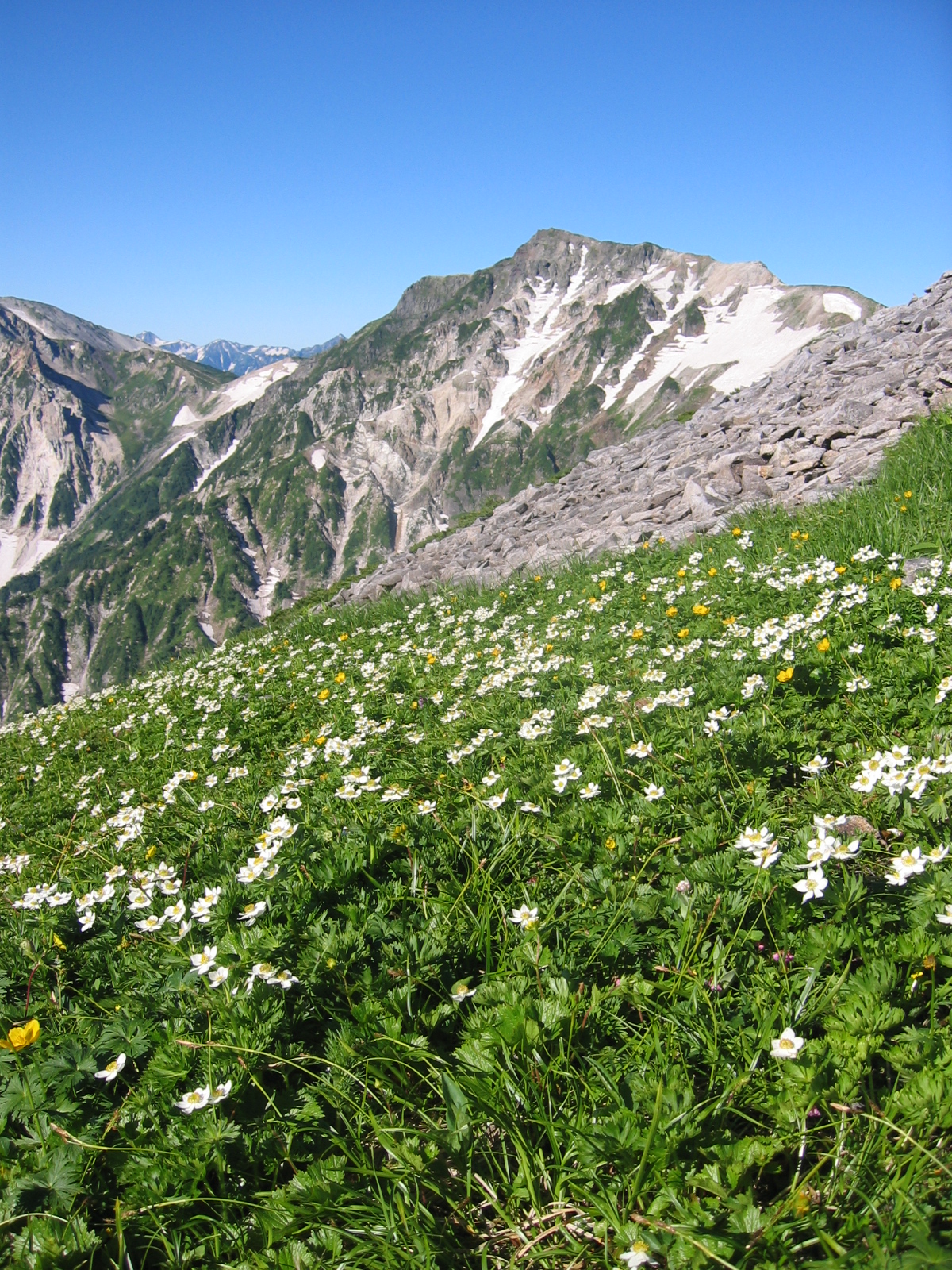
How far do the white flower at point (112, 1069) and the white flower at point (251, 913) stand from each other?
70 cm

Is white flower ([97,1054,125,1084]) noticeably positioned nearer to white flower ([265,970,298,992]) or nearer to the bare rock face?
white flower ([265,970,298,992])

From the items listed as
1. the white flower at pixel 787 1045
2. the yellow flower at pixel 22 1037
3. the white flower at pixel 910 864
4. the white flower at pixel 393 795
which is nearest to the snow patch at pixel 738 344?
the white flower at pixel 393 795

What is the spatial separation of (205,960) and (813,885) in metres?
2.61

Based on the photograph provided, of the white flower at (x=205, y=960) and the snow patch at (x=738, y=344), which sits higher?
the snow patch at (x=738, y=344)

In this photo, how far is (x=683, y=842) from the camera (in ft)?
11.4

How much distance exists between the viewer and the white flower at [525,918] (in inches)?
117

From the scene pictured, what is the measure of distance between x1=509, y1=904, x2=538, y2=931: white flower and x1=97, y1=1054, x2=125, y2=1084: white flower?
1.64 metres

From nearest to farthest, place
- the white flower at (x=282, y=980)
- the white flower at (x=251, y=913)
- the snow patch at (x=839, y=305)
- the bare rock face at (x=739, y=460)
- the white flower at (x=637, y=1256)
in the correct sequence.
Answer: the white flower at (x=637, y=1256) → the white flower at (x=282, y=980) → the white flower at (x=251, y=913) → the bare rock face at (x=739, y=460) → the snow patch at (x=839, y=305)

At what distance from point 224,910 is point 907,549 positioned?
265 inches

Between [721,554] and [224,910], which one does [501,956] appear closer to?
[224,910]

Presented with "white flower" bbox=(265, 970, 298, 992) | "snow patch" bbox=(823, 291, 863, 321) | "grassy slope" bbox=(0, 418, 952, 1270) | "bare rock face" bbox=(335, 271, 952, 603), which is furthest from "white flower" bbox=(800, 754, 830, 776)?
"snow patch" bbox=(823, 291, 863, 321)

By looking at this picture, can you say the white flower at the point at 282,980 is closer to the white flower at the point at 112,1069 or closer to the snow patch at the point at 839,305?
the white flower at the point at 112,1069

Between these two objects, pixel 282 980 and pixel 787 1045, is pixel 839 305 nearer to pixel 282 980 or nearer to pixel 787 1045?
pixel 787 1045

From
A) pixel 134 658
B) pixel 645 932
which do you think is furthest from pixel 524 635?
pixel 134 658
